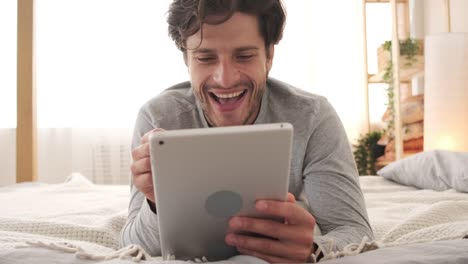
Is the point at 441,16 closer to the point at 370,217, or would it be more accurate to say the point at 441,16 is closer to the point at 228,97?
the point at 370,217

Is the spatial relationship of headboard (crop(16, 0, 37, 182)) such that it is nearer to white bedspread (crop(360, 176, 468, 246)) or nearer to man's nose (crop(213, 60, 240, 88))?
white bedspread (crop(360, 176, 468, 246))

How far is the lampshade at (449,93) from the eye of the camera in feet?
7.59

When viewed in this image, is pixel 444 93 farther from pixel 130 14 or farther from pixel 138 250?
pixel 138 250

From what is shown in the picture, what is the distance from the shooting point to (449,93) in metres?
2.34

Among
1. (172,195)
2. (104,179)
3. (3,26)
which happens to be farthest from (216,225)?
(3,26)

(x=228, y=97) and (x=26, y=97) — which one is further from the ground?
(x=26, y=97)

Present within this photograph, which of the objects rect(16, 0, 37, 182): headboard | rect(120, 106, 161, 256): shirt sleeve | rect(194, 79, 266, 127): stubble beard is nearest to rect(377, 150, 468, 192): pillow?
rect(194, 79, 266, 127): stubble beard

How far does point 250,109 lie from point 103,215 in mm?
529

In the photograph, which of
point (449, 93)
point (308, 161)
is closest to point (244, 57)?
point (308, 161)

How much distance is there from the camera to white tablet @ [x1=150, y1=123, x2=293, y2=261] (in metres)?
0.53

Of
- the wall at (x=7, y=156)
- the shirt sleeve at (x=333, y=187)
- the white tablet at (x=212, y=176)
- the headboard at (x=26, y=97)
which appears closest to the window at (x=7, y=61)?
the wall at (x=7, y=156)

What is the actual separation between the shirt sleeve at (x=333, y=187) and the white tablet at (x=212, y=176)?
0.21 meters

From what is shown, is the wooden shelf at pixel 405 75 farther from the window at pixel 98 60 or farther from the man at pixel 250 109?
the man at pixel 250 109

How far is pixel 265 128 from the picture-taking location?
524mm
